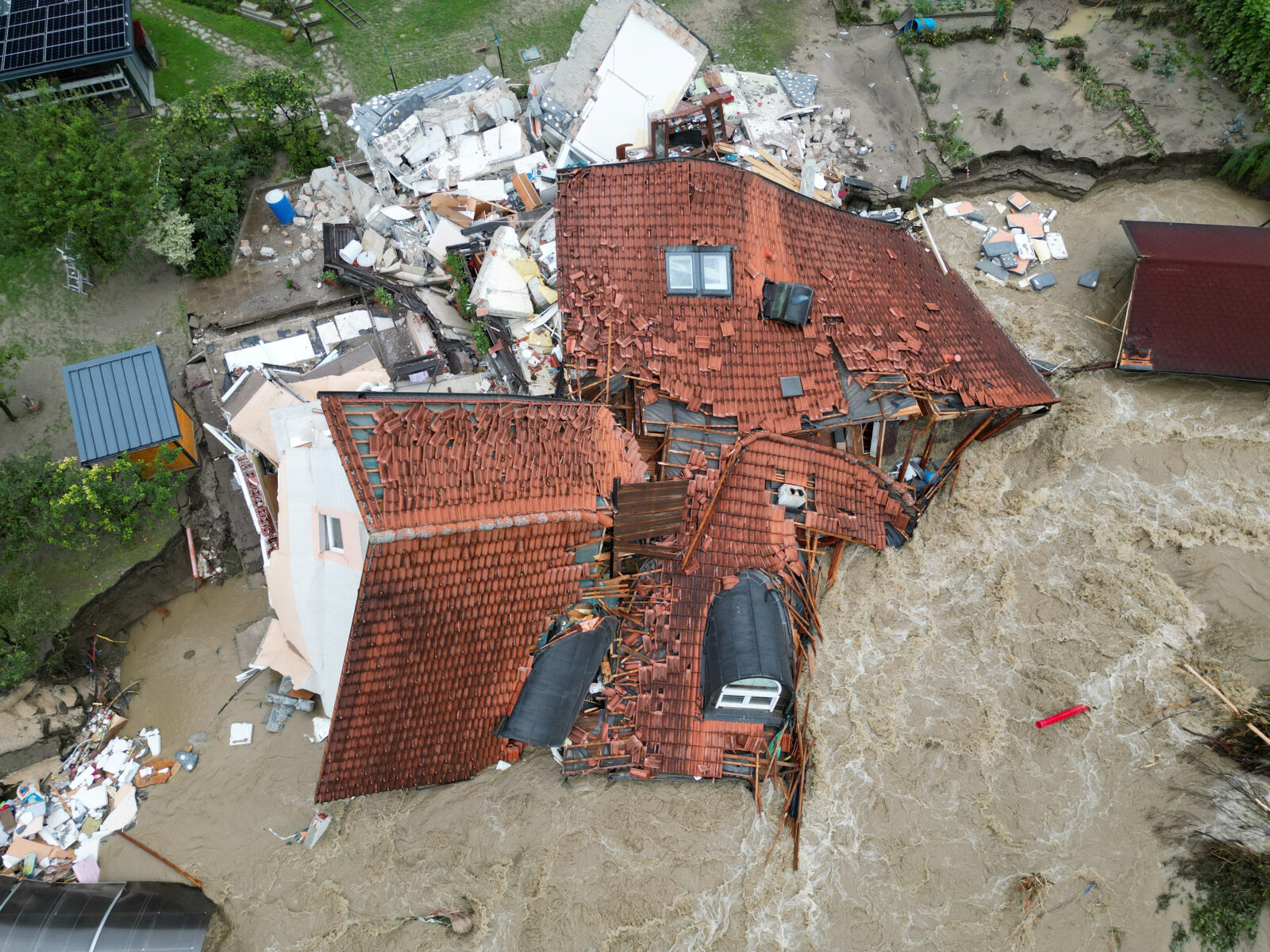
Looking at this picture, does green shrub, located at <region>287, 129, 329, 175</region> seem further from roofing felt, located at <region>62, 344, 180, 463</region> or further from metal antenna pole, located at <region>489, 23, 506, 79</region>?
roofing felt, located at <region>62, 344, 180, 463</region>

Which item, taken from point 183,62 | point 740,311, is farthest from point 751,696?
point 183,62

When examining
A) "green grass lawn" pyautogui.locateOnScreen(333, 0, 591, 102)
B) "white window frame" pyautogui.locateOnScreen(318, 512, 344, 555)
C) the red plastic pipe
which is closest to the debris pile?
the red plastic pipe

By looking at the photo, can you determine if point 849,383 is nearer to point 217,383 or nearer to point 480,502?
point 480,502

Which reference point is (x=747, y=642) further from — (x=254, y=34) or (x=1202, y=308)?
(x=254, y=34)

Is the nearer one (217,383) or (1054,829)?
(1054,829)

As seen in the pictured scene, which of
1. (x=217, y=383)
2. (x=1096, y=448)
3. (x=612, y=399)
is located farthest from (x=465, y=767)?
(x=1096, y=448)

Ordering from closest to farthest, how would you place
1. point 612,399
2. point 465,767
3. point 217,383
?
point 465,767, point 612,399, point 217,383
